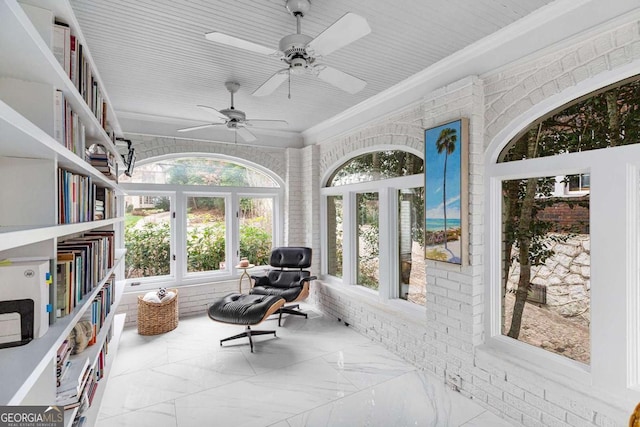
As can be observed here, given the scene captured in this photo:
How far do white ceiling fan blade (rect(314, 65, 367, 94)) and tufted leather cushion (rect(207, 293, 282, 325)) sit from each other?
91.1 inches

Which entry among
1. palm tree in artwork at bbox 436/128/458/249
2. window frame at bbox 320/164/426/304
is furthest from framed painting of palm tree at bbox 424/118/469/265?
window frame at bbox 320/164/426/304

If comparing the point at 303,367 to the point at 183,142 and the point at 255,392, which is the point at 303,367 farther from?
the point at 183,142

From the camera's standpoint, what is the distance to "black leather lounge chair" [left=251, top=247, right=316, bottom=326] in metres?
4.20

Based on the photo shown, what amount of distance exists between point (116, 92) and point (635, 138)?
166 inches

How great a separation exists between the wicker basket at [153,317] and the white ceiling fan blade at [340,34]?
3403mm

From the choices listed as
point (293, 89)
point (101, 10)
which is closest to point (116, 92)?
point (101, 10)

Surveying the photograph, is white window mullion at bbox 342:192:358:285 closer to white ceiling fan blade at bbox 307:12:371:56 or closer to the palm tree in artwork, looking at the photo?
the palm tree in artwork

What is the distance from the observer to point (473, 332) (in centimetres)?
254

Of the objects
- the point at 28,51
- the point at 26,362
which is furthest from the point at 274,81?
the point at 26,362

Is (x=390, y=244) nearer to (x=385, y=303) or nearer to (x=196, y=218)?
(x=385, y=303)

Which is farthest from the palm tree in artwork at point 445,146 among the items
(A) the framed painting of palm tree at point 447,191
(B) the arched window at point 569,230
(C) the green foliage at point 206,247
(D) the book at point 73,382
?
(C) the green foliage at point 206,247

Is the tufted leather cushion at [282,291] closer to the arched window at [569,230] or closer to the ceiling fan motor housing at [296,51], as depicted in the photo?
the arched window at [569,230]

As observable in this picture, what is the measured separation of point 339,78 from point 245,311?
241 centimetres

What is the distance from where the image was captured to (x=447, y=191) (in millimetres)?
2686
